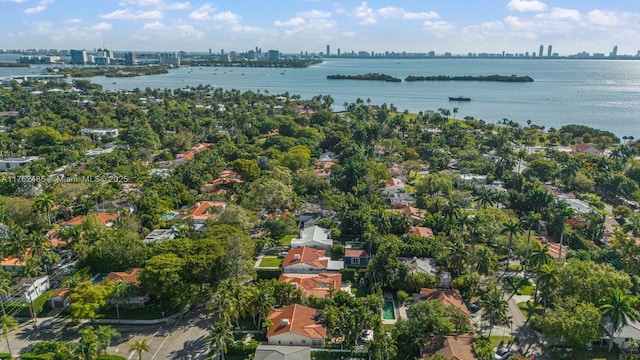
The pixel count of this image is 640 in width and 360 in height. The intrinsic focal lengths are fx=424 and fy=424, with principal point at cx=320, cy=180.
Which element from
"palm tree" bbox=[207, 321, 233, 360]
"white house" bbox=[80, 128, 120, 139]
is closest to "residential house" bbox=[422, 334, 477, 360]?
"palm tree" bbox=[207, 321, 233, 360]

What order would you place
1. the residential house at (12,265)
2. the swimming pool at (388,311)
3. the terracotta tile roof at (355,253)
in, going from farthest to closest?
the terracotta tile roof at (355,253) → the residential house at (12,265) → the swimming pool at (388,311)

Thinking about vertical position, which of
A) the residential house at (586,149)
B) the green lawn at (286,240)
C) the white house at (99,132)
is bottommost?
the green lawn at (286,240)

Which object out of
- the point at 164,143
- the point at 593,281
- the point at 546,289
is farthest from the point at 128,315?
the point at 164,143

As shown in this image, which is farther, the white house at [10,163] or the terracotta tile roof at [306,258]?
the white house at [10,163]

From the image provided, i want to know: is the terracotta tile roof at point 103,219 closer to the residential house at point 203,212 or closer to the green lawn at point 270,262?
the residential house at point 203,212

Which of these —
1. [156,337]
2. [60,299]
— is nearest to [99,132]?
[60,299]

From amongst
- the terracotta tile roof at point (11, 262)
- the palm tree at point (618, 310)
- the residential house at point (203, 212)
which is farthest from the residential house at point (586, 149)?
the terracotta tile roof at point (11, 262)

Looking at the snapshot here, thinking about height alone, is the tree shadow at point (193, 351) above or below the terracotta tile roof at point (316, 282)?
below
